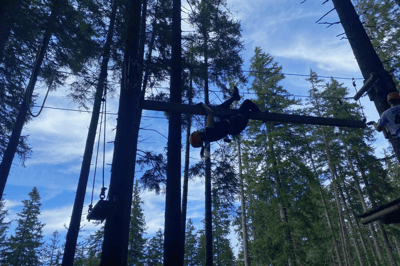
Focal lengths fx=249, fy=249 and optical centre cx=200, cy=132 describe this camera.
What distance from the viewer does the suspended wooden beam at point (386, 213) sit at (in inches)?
166

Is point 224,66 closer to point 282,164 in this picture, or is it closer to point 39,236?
point 282,164

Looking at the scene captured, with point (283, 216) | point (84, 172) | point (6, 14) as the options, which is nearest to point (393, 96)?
point (6, 14)

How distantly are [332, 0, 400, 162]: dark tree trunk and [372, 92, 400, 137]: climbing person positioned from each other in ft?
1.12

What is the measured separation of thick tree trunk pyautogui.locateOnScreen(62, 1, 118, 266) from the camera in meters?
8.59

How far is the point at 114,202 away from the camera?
4.16 metres

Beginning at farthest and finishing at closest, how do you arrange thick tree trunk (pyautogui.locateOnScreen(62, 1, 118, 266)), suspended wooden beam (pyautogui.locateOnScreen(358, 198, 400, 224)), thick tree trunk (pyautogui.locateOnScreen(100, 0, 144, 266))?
thick tree trunk (pyautogui.locateOnScreen(62, 1, 118, 266)) → suspended wooden beam (pyautogui.locateOnScreen(358, 198, 400, 224)) → thick tree trunk (pyautogui.locateOnScreen(100, 0, 144, 266))

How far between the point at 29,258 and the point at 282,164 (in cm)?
2546

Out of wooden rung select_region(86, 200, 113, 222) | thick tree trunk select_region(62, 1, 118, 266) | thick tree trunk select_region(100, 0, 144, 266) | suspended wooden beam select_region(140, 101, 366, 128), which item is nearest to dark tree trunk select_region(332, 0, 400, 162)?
suspended wooden beam select_region(140, 101, 366, 128)

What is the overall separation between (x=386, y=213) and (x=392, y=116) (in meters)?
1.96

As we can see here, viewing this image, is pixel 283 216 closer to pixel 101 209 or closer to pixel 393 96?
pixel 393 96

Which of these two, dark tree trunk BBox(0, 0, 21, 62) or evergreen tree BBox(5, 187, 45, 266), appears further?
evergreen tree BBox(5, 187, 45, 266)

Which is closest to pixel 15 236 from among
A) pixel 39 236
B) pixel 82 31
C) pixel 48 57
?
pixel 39 236

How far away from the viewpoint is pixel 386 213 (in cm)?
436

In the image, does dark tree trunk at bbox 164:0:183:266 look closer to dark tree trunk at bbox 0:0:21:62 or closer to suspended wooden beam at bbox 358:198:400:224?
suspended wooden beam at bbox 358:198:400:224
